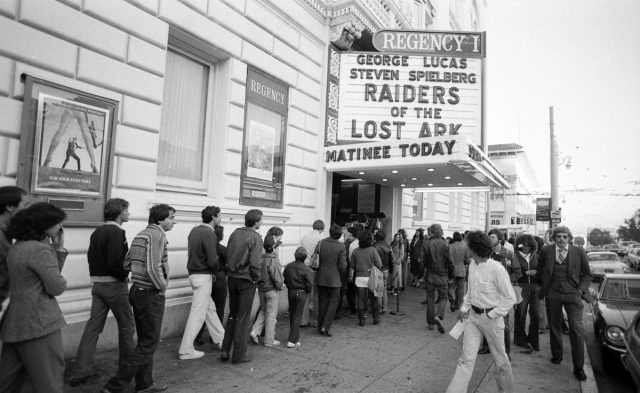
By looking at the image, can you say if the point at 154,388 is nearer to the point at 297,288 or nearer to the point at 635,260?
the point at 297,288

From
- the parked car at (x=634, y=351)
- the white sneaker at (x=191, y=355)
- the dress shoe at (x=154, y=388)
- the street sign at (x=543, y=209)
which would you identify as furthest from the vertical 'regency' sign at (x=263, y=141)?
the street sign at (x=543, y=209)

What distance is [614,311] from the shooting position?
6.11 meters

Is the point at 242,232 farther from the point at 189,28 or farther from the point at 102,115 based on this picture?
the point at 189,28

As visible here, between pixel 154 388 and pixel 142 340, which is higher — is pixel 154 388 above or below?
below

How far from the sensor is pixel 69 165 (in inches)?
192

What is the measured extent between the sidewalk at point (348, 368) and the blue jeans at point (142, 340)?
0.44 meters

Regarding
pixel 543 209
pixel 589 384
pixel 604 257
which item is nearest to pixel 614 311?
pixel 589 384

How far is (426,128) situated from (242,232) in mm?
7122

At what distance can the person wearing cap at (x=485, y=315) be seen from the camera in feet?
13.3

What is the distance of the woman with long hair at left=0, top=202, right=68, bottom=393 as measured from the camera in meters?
2.81

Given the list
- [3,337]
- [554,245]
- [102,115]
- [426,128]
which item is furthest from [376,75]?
[3,337]

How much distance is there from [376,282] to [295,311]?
84.0 inches

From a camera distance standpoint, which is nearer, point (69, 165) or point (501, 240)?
point (69, 165)

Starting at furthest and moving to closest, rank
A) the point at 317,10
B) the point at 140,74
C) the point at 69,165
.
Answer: the point at 317,10, the point at 140,74, the point at 69,165
